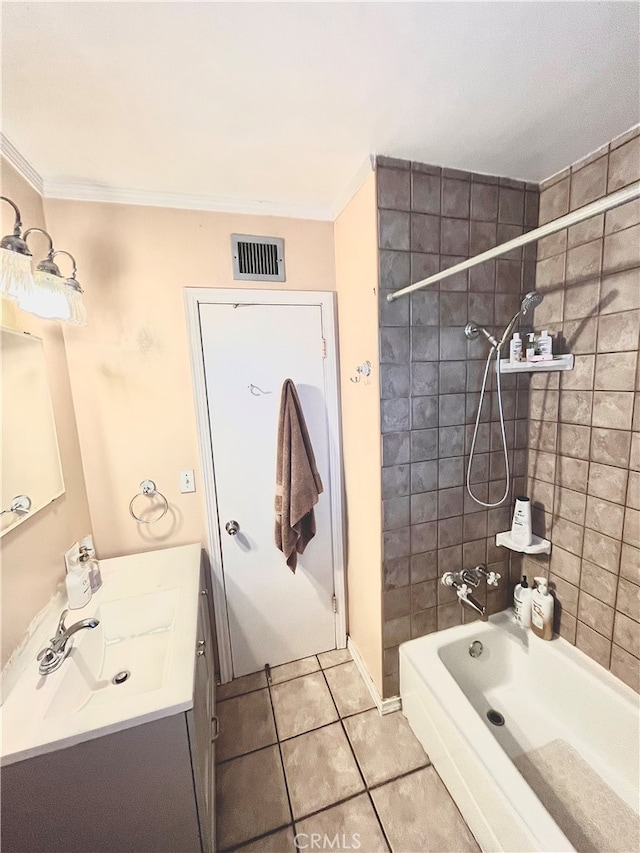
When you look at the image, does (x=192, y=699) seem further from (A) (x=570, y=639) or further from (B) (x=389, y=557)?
(A) (x=570, y=639)

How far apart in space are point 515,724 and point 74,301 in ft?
8.29

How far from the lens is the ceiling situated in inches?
31.8

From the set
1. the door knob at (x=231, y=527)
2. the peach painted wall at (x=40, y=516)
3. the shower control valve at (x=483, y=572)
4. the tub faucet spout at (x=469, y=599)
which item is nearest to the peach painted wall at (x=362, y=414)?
the tub faucet spout at (x=469, y=599)

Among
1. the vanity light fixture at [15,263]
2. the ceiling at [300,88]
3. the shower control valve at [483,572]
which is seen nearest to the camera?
the ceiling at [300,88]

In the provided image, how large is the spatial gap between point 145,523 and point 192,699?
96cm

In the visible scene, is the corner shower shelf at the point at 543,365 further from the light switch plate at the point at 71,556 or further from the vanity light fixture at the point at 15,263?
the light switch plate at the point at 71,556

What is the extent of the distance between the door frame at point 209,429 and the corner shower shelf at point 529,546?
0.81 meters

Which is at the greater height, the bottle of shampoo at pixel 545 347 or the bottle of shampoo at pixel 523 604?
the bottle of shampoo at pixel 545 347

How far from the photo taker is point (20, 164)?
1.24 m

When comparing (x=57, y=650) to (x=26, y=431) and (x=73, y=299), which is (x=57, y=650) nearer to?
(x=26, y=431)

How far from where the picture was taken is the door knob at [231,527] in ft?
5.74

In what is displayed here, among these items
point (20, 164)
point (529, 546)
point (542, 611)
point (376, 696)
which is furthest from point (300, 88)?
point (376, 696)

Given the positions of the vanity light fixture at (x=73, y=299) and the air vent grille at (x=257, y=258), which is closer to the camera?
the vanity light fixture at (x=73, y=299)

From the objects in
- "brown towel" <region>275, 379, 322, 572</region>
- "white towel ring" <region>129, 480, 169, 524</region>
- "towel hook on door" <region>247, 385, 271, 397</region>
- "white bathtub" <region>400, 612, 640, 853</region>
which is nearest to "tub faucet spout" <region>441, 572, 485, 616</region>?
"white bathtub" <region>400, 612, 640, 853</region>
